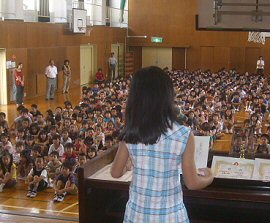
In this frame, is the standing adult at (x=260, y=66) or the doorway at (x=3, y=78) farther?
the standing adult at (x=260, y=66)

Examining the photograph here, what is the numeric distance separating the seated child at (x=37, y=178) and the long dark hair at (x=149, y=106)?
4604 millimetres

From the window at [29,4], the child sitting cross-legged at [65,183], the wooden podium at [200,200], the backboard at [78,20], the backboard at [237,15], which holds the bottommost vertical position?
the child sitting cross-legged at [65,183]

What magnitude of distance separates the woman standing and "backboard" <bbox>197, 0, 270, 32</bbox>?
17.9 feet

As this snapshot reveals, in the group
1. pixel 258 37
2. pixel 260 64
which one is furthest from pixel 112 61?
pixel 260 64

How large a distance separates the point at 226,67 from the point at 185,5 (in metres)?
3.73

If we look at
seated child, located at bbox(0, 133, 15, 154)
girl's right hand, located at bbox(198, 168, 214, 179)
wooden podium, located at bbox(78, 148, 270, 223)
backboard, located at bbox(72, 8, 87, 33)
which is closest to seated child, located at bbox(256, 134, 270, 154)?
seated child, located at bbox(0, 133, 15, 154)

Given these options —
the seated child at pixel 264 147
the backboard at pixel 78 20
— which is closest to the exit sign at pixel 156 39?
the backboard at pixel 78 20

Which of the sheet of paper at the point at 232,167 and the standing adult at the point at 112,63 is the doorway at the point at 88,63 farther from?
the sheet of paper at the point at 232,167

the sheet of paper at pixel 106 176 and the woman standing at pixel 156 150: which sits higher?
the woman standing at pixel 156 150

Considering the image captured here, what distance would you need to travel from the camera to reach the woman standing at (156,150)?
2.04 m

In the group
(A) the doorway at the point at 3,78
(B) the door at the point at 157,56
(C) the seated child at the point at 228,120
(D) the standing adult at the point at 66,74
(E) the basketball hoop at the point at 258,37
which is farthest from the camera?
(B) the door at the point at 157,56

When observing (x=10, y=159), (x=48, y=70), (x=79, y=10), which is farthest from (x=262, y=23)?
(x=79, y=10)

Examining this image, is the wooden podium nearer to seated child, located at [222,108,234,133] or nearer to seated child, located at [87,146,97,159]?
seated child, located at [87,146,97,159]

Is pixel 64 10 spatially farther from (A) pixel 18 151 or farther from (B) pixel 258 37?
(A) pixel 18 151
